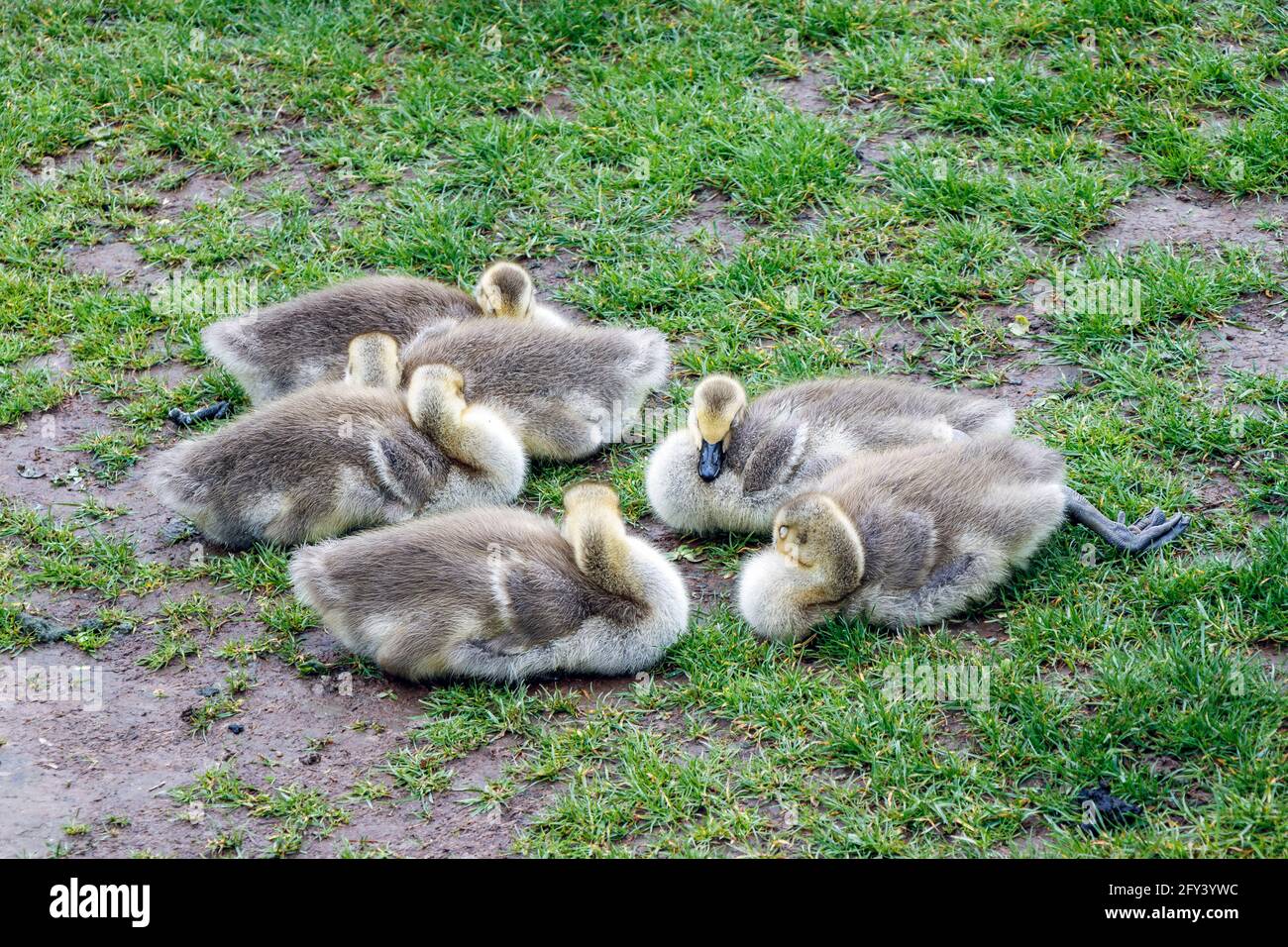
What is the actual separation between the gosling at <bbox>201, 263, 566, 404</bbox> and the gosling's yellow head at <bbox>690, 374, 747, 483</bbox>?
4.35 ft

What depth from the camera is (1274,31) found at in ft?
26.7

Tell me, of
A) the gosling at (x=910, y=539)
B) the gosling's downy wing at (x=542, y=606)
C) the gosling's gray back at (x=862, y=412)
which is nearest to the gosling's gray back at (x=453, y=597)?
the gosling's downy wing at (x=542, y=606)

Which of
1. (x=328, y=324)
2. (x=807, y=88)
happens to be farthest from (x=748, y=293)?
(x=328, y=324)

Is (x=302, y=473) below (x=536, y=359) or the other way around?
below

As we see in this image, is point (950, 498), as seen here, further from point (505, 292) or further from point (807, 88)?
point (807, 88)

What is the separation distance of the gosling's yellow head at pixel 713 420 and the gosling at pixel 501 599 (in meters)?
0.60

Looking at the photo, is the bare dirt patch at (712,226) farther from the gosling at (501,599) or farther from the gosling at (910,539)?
the gosling at (501,599)

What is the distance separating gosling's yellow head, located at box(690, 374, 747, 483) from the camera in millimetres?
5555

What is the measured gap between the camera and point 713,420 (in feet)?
18.3

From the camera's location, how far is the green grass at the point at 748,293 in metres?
4.43

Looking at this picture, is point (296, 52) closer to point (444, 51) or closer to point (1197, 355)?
point (444, 51)

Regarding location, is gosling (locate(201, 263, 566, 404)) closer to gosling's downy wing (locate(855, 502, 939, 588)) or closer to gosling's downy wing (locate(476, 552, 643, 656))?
gosling's downy wing (locate(476, 552, 643, 656))

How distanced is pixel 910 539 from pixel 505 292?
A: 8.46 ft
